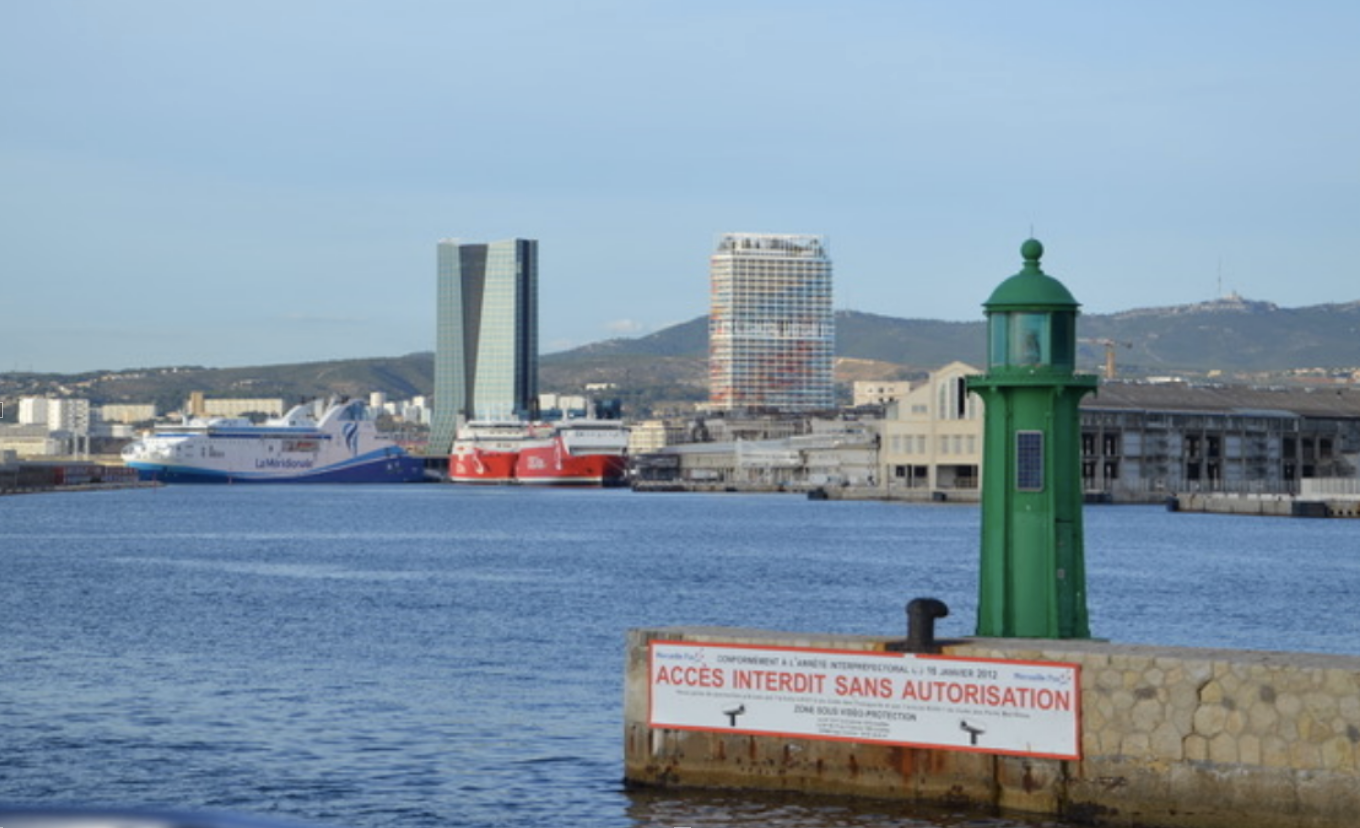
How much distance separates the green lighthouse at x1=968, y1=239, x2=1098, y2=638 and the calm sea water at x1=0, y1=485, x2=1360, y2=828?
3.09m

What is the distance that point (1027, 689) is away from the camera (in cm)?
1752

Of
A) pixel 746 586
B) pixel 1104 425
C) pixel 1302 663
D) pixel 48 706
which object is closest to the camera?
pixel 1302 663

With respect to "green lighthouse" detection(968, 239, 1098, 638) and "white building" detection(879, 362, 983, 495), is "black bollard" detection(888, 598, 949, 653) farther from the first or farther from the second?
"white building" detection(879, 362, 983, 495)

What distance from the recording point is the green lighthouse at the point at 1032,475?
19.9m

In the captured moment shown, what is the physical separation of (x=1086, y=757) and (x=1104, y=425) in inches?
5214

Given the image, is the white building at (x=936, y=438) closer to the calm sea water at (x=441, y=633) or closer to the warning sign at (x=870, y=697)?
the calm sea water at (x=441, y=633)

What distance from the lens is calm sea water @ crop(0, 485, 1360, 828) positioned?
20.9 m

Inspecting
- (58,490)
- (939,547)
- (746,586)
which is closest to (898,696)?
(746,586)

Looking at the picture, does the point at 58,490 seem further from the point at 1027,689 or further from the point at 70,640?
the point at 1027,689

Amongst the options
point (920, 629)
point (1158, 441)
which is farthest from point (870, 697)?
point (1158, 441)

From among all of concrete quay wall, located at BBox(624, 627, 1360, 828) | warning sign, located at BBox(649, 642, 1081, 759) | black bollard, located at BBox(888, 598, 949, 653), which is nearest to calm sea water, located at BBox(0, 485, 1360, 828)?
concrete quay wall, located at BBox(624, 627, 1360, 828)

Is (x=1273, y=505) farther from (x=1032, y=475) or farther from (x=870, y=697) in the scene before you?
(x=870, y=697)

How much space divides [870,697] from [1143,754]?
7.91 ft

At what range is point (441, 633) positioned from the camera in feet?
129
